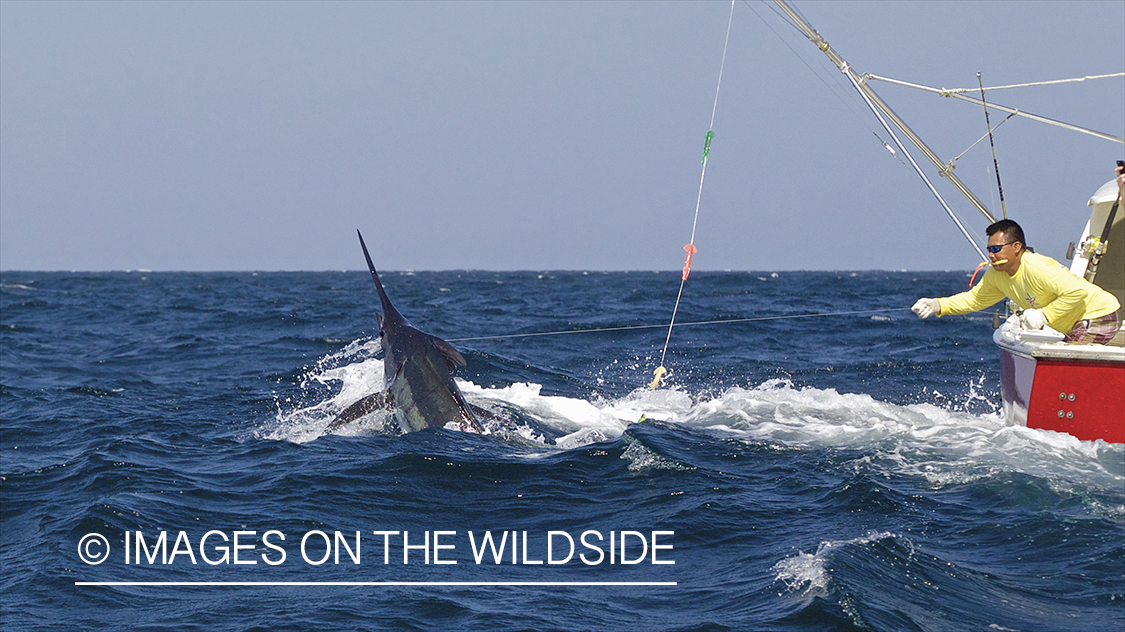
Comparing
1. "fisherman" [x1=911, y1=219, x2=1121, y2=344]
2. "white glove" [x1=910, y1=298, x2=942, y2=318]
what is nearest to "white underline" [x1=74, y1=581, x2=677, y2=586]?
"white glove" [x1=910, y1=298, x2=942, y2=318]

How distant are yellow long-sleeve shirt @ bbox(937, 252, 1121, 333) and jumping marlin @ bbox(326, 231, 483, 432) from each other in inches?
216

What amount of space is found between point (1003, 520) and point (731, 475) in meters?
2.49

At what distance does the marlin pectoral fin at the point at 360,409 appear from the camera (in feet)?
38.8

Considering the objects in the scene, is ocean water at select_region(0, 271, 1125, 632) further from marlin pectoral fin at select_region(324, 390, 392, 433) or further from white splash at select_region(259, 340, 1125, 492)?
marlin pectoral fin at select_region(324, 390, 392, 433)

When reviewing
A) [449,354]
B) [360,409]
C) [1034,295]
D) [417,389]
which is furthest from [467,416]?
[1034,295]

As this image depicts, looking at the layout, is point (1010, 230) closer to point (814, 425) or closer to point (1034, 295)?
point (1034, 295)

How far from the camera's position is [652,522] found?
8406mm

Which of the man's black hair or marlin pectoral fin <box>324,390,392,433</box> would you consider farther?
marlin pectoral fin <box>324,390,392,433</box>

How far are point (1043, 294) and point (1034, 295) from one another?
9 cm

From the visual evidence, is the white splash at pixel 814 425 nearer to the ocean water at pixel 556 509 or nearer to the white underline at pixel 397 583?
the ocean water at pixel 556 509

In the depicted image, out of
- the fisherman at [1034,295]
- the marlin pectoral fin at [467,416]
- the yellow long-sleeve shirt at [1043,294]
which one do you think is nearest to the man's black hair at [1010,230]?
the fisherman at [1034,295]

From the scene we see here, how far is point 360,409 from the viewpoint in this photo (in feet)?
39.1

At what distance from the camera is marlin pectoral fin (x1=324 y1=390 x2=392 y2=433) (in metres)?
11.8

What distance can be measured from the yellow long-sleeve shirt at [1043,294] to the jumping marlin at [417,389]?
216 inches
